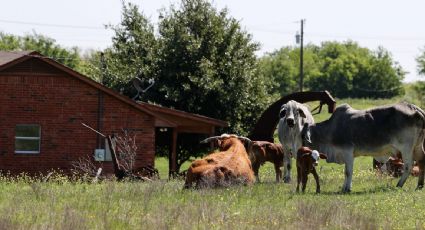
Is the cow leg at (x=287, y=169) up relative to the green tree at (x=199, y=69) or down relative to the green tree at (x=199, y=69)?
down

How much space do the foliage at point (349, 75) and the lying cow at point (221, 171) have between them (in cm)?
10945

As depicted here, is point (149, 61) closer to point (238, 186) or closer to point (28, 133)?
point (28, 133)

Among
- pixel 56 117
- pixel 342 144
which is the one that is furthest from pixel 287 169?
pixel 56 117

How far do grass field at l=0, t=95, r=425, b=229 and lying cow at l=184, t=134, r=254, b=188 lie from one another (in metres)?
0.43

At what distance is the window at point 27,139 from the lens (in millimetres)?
35250

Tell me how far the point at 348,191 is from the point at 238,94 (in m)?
21.4

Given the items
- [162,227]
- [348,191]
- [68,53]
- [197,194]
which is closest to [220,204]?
[197,194]

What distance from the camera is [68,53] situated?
129500mm

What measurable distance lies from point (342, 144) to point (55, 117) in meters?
13.5

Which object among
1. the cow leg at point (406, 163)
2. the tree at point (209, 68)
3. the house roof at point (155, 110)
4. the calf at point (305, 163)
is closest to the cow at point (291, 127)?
the calf at point (305, 163)

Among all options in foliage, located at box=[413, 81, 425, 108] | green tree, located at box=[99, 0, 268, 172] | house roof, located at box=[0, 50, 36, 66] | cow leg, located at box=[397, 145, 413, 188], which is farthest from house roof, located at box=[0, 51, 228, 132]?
foliage, located at box=[413, 81, 425, 108]

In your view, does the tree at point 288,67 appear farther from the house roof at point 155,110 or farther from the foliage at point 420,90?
the house roof at point 155,110

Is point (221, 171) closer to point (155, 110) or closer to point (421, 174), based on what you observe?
point (421, 174)

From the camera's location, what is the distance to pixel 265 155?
1134 inches
